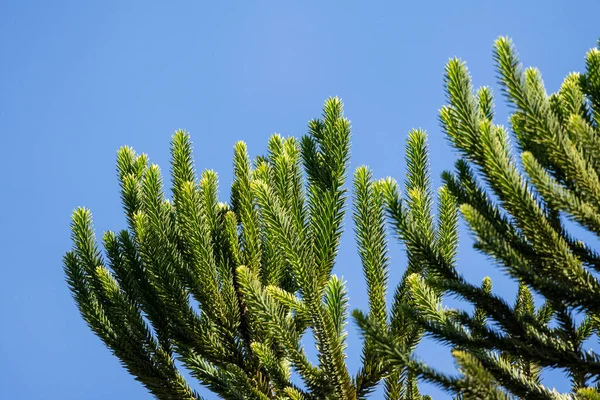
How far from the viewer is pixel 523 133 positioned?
425 cm

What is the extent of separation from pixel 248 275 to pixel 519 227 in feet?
4.62

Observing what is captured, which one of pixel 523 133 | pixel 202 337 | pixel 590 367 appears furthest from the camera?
pixel 202 337

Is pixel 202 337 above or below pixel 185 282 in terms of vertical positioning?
below

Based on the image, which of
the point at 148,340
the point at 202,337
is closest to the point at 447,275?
the point at 202,337

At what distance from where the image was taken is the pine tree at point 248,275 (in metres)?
4.47

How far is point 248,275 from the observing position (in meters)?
4.41

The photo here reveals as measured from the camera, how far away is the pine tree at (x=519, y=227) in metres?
3.88

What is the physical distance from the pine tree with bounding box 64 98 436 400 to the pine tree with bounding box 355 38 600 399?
0.37 meters

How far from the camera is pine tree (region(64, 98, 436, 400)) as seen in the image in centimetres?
447

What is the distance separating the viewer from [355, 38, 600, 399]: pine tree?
12.7 feet

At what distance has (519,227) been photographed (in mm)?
4035

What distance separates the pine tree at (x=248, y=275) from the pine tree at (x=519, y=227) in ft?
1.21

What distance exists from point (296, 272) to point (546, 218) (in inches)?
52.0

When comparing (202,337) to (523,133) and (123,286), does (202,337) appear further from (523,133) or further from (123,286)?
(523,133)
